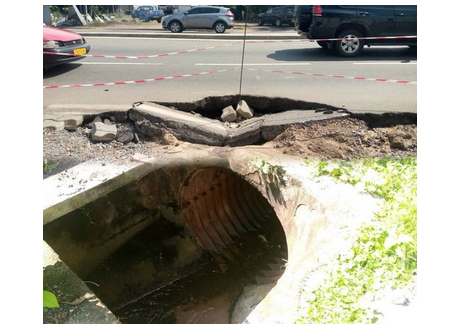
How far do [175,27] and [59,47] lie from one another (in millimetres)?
4343

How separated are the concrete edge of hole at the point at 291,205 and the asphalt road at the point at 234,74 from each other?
1510 mm

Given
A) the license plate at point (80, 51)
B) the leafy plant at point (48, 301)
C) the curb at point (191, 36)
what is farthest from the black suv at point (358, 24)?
the leafy plant at point (48, 301)

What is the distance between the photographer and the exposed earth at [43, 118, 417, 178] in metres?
5.74

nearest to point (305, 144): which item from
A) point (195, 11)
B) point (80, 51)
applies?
point (80, 51)

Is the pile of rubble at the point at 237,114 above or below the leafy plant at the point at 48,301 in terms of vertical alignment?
above

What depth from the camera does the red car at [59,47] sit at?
784 cm

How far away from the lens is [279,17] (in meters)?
10.2

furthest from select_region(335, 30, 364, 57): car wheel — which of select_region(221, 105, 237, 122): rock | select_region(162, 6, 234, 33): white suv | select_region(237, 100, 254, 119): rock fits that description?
select_region(221, 105, 237, 122): rock

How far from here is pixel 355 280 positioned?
11.4 feet

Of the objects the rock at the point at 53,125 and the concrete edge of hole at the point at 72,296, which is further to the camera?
the rock at the point at 53,125

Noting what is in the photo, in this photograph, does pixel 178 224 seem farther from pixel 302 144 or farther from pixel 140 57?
pixel 140 57

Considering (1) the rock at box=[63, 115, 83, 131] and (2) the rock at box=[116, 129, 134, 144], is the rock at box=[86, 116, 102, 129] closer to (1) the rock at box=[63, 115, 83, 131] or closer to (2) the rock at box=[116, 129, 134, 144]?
(1) the rock at box=[63, 115, 83, 131]

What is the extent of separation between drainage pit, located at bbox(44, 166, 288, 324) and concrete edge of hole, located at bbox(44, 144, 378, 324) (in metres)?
0.28

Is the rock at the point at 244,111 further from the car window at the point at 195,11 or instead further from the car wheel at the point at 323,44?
the car window at the point at 195,11
